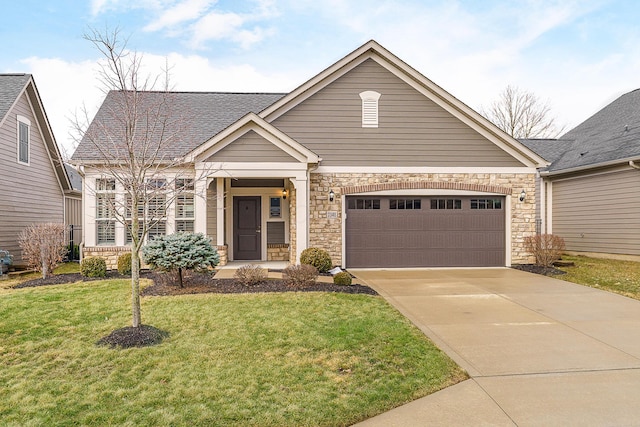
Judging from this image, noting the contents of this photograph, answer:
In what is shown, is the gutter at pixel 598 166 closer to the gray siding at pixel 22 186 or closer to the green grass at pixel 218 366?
the green grass at pixel 218 366

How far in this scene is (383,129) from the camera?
490 inches

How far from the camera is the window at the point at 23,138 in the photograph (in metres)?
13.9

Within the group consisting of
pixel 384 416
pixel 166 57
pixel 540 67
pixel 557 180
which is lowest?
pixel 384 416

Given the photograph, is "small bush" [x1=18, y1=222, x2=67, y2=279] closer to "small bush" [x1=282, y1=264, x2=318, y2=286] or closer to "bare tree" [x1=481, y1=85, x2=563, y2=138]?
"small bush" [x1=282, y1=264, x2=318, y2=286]

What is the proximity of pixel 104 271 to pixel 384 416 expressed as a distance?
922cm

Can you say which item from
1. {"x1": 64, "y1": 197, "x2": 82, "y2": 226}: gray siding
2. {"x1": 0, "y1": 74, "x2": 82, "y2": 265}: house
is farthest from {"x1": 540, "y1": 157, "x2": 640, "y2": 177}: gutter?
{"x1": 64, "y1": 197, "x2": 82, "y2": 226}: gray siding

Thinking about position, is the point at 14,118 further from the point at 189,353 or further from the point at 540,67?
the point at 540,67

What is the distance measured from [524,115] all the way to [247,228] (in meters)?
27.9

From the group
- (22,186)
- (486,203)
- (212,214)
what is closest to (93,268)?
(212,214)

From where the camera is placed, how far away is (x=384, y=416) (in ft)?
11.6

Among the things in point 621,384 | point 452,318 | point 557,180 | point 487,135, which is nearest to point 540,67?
point 557,180

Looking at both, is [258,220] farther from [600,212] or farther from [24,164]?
[600,212]

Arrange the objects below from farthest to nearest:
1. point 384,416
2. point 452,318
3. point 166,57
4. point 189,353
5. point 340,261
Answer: point 340,261, point 166,57, point 452,318, point 189,353, point 384,416

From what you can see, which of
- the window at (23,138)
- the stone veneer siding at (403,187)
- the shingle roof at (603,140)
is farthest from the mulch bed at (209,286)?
the shingle roof at (603,140)
